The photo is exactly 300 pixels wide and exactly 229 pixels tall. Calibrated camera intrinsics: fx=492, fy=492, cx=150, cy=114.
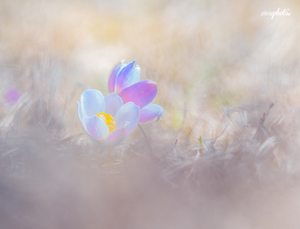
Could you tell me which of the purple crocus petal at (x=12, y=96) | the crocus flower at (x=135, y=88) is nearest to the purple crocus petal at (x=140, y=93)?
the crocus flower at (x=135, y=88)

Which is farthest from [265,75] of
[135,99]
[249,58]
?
[135,99]

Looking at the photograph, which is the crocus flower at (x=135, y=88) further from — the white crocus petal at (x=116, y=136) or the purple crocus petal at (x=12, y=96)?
the purple crocus petal at (x=12, y=96)

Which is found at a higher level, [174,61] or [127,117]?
[174,61]

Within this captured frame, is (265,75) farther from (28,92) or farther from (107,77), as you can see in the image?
(28,92)

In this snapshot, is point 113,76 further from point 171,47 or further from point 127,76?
point 171,47

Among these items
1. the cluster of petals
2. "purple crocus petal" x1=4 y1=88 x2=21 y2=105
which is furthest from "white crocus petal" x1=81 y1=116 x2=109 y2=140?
"purple crocus petal" x1=4 y1=88 x2=21 y2=105

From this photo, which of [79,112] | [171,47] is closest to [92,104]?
[79,112]

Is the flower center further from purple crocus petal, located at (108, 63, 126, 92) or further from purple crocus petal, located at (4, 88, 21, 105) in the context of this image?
purple crocus petal, located at (4, 88, 21, 105)
